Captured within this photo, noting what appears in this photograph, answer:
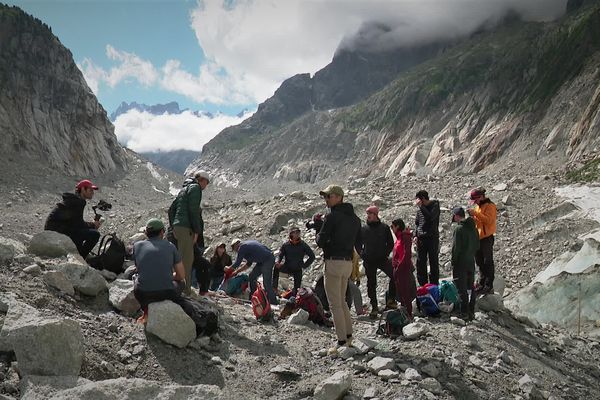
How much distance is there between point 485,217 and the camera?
9789 millimetres

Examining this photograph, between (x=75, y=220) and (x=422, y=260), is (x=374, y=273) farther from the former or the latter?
(x=75, y=220)

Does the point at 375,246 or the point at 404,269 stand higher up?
the point at 375,246

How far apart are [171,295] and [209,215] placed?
19939mm

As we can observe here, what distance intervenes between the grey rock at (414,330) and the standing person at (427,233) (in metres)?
2.17

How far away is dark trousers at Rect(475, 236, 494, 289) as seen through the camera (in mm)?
10031

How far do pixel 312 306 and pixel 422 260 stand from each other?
9.22 ft

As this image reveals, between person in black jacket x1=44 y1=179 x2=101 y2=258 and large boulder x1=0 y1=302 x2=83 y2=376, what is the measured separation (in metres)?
4.21

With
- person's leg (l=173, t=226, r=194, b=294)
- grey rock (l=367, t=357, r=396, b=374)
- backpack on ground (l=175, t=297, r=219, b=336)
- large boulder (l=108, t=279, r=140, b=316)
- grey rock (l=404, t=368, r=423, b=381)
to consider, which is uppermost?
person's leg (l=173, t=226, r=194, b=294)

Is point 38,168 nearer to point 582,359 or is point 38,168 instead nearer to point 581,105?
point 582,359

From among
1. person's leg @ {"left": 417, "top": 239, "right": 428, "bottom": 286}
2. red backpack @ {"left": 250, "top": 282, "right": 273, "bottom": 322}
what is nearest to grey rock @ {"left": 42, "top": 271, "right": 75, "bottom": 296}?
red backpack @ {"left": 250, "top": 282, "right": 273, "bottom": 322}

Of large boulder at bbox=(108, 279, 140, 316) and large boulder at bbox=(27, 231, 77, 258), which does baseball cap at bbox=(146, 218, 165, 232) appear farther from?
large boulder at bbox=(27, 231, 77, 258)

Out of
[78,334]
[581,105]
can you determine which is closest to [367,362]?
[78,334]

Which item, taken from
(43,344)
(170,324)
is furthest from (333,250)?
(43,344)

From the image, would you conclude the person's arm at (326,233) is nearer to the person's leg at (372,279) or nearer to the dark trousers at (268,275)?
the person's leg at (372,279)
